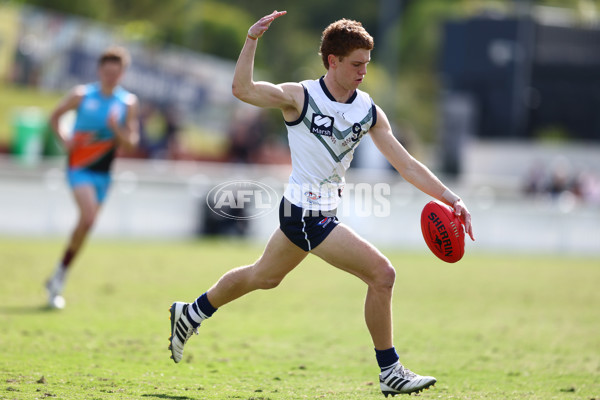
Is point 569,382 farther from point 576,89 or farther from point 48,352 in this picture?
point 576,89

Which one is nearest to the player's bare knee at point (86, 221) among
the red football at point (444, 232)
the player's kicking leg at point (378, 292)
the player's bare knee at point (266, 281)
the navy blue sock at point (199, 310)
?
the navy blue sock at point (199, 310)

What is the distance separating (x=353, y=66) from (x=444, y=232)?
1349mm

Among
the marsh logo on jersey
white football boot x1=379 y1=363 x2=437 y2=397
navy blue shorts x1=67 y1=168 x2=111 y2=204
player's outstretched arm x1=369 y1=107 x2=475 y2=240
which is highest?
the marsh logo on jersey

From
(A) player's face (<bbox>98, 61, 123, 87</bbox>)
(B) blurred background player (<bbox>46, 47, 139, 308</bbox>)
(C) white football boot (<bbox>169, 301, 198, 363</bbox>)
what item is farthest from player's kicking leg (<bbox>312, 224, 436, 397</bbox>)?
(A) player's face (<bbox>98, 61, 123, 87</bbox>)

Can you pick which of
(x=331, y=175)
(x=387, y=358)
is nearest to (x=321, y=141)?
(x=331, y=175)

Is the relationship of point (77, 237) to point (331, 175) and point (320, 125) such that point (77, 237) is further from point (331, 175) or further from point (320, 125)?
point (320, 125)

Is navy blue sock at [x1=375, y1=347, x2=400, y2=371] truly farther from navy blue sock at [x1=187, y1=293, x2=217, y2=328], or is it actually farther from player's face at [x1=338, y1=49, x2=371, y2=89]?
player's face at [x1=338, y1=49, x2=371, y2=89]

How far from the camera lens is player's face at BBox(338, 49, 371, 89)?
6.01m

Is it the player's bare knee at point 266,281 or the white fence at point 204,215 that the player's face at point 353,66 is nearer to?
the player's bare knee at point 266,281

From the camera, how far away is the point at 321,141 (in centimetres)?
606

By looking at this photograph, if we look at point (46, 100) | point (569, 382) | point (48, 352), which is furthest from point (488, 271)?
point (46, 100)

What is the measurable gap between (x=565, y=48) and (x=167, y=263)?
800 inches

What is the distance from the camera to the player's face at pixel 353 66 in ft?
19.7

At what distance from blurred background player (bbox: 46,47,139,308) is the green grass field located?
1.38m
